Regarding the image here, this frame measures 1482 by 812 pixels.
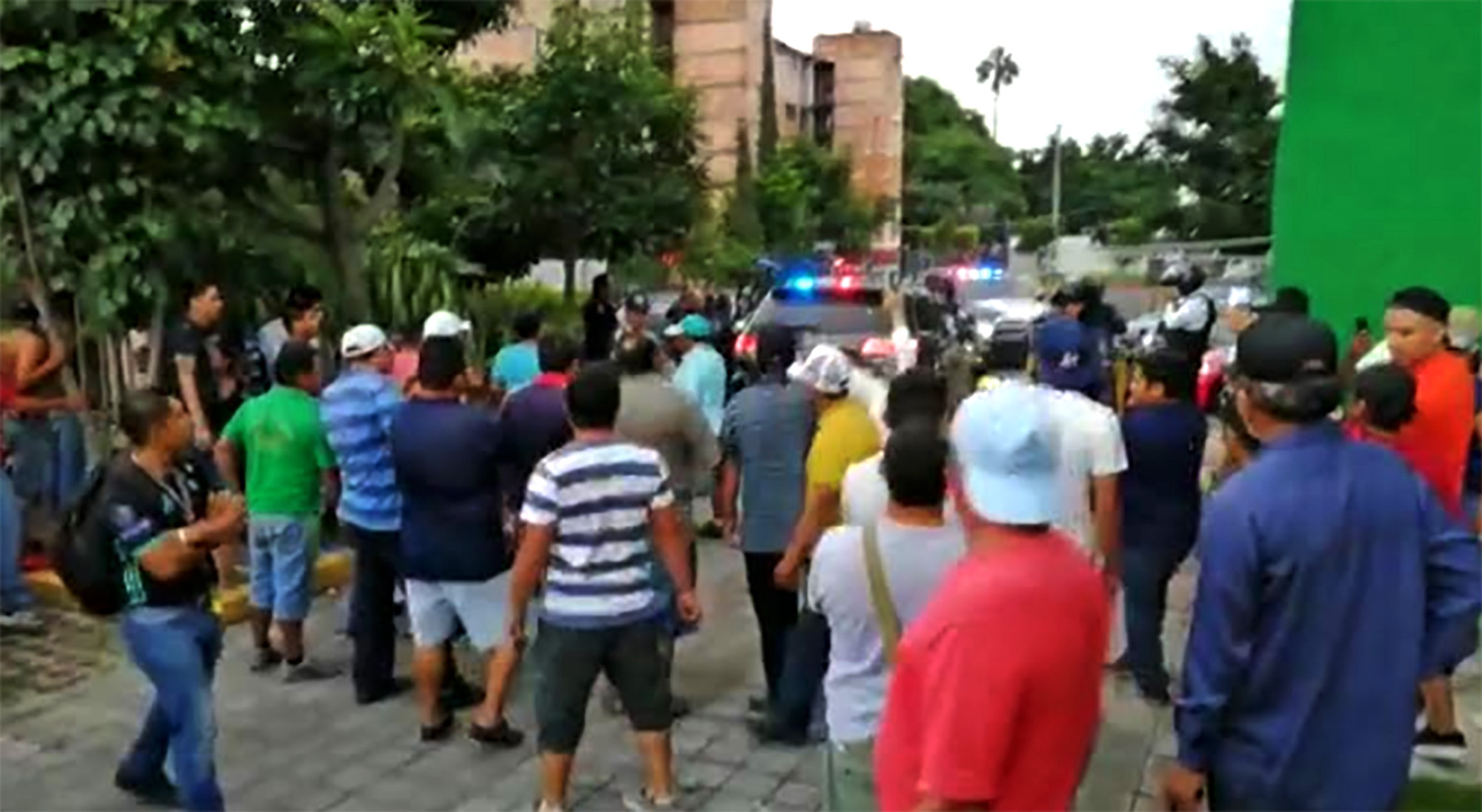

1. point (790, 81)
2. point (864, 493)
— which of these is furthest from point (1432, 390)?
point (790, 81)

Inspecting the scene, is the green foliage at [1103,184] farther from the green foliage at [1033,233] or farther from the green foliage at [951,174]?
the green foliage at [951,174]

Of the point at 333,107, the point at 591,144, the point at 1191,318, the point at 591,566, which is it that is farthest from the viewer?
the point at 591,144

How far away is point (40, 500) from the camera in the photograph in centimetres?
820

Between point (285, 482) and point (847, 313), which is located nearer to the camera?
point (285, 482)

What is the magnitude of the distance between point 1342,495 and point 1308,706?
42cm

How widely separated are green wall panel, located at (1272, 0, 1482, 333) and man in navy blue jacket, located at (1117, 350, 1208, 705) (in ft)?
11.8

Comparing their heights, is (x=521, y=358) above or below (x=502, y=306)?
above

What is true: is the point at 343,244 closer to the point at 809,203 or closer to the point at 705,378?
the point at 705,378

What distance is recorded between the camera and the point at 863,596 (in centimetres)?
391

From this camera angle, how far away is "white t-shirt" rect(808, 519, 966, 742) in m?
3.76

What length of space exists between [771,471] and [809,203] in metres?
32.7

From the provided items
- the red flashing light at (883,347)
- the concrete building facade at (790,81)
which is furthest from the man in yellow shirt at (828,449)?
the concrete building facade at (790,81)

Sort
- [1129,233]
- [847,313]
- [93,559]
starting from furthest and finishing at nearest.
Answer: [1129,233] < [847,313] < [93,559]

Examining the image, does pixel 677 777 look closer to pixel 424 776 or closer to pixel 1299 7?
pixel 424 776
